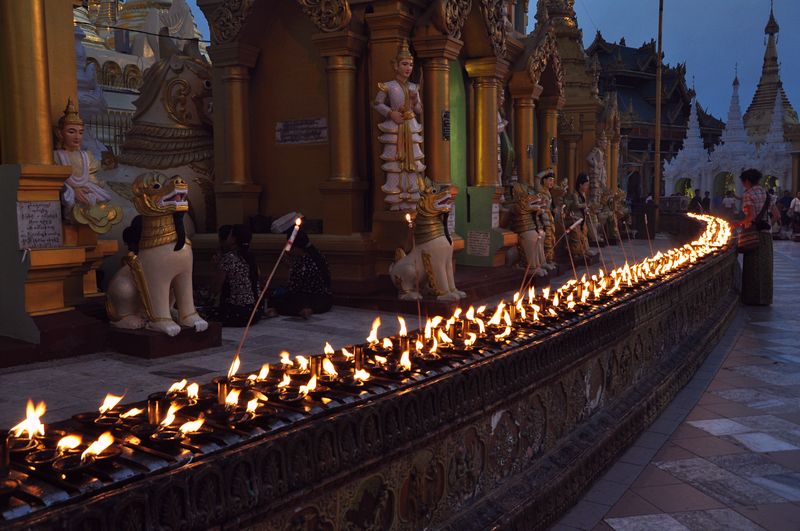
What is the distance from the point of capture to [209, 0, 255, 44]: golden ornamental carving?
942 centimetres

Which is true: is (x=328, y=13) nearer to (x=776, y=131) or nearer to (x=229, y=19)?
(x=229, y=19)

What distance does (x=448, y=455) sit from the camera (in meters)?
2.94

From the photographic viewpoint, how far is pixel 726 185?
38.4m

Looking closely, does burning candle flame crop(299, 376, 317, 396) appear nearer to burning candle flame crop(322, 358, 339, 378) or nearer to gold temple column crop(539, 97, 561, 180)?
burning candle flame crop(322, 358, 339, 378)

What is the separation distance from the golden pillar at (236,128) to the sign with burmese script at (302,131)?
1.66 feet

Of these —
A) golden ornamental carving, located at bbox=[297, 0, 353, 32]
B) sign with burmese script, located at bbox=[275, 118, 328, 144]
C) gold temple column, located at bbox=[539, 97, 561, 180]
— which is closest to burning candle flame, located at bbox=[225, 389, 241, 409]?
golden ornamental carving, located at bbox=[297, 0, 353, 32]

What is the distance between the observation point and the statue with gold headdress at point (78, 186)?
19.3 feet

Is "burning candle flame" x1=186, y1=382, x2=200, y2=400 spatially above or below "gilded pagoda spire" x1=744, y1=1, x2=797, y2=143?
below

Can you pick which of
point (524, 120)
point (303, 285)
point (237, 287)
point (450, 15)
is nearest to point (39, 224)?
point (237, 287)

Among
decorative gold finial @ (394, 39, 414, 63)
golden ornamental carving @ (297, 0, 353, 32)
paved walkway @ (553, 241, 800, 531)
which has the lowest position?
paved walkway @ (553, 241, 800, 531)

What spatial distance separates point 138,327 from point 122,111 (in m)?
10.7

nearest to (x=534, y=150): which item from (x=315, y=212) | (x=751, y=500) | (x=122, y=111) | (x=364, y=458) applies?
(x=315, y=212)

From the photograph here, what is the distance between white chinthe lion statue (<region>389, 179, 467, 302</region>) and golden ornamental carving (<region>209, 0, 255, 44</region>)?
3.67 m

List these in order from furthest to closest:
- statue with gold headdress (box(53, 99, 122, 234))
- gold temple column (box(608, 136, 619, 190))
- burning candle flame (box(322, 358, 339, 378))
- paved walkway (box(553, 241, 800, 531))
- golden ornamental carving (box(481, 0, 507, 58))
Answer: gold temple column (box(608, 136, 619, 190)) → golden ornamental carving (box(481, 0, 507, 58)) → statue with gold headdress (box(53, 99, 122, 234)) → paved walkway (box(553, 241, 800, 531)) → burning candle flame (box(322, 358, 339, 378))
